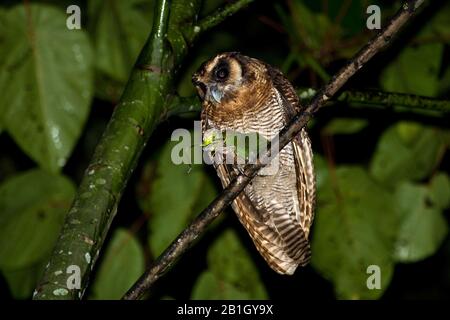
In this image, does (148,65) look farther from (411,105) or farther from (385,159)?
(385,159)

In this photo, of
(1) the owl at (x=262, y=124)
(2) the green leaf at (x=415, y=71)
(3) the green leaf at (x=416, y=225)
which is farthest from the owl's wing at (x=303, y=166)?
(3) the green leaf at (x=416, y=225)

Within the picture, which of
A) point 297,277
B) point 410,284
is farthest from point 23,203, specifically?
point 410,284

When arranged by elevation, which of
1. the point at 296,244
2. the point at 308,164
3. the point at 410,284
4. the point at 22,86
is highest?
the point at 22,86

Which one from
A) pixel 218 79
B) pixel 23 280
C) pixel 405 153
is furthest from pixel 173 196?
pixel 405 153

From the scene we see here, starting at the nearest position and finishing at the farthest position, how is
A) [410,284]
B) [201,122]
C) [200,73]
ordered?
[200,73] → [201,122] → [410,284]

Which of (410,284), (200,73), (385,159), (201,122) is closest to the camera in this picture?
(200,73)

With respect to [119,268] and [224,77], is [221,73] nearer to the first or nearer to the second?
[224,77]

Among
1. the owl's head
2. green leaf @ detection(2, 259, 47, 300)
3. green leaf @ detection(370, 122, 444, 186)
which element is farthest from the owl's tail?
green leaf @ detection(2, 259, 47, 300)

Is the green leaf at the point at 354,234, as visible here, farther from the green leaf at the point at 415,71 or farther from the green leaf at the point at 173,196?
the green leaf at the point at 173,196
